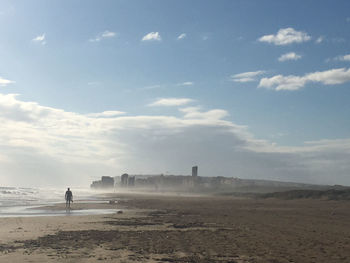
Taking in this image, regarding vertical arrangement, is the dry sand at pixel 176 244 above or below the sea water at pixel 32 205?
above

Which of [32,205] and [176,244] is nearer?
[176,244]

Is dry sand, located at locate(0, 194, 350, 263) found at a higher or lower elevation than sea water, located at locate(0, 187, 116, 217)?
higher

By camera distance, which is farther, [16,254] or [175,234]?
[175,234]

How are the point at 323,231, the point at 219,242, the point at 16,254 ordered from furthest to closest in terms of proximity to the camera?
the point at 323,231 → the point at 219,242 → the point at 16,254

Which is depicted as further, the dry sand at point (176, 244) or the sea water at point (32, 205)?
the sea water at point (32, 205)

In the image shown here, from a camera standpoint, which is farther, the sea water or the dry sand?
the sea water

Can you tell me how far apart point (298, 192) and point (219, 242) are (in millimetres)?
48425

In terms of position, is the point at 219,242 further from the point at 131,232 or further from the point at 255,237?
the point at 131,232

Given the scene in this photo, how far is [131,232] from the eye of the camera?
18250mm

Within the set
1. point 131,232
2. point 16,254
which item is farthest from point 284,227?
point 16,254

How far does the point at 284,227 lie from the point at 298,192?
137 ft

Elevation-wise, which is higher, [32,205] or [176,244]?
[176,244]

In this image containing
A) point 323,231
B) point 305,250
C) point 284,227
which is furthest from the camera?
point 284,227

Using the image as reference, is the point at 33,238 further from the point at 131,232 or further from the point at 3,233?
the point at 131,232
